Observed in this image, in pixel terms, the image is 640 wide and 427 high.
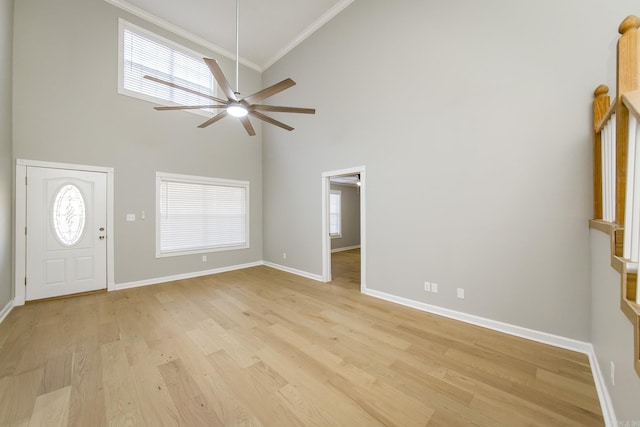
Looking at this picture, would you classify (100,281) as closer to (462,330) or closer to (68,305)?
(68,305)

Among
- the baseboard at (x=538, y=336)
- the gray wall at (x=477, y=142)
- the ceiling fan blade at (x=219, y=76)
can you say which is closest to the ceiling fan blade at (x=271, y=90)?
the ceiling fan blade at (x=219, y=76)

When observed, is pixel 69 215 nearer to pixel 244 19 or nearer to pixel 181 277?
pixel 181 277

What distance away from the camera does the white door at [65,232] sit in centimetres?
351

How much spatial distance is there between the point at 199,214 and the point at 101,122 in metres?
2.28

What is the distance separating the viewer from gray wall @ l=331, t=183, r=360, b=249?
29.2 ft

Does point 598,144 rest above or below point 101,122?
below

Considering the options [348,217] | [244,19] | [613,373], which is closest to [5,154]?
[244,19]

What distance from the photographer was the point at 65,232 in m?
3.75

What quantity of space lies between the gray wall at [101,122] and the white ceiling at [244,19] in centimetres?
29

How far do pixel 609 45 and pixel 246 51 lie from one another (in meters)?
6.06

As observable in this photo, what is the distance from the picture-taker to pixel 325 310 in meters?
3.29

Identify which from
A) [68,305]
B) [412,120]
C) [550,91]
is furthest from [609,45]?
[68,305]

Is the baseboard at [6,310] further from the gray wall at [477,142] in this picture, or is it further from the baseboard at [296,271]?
the gray wall at [477,142]

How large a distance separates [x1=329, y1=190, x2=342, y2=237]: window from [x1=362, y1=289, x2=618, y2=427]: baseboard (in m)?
5.05
